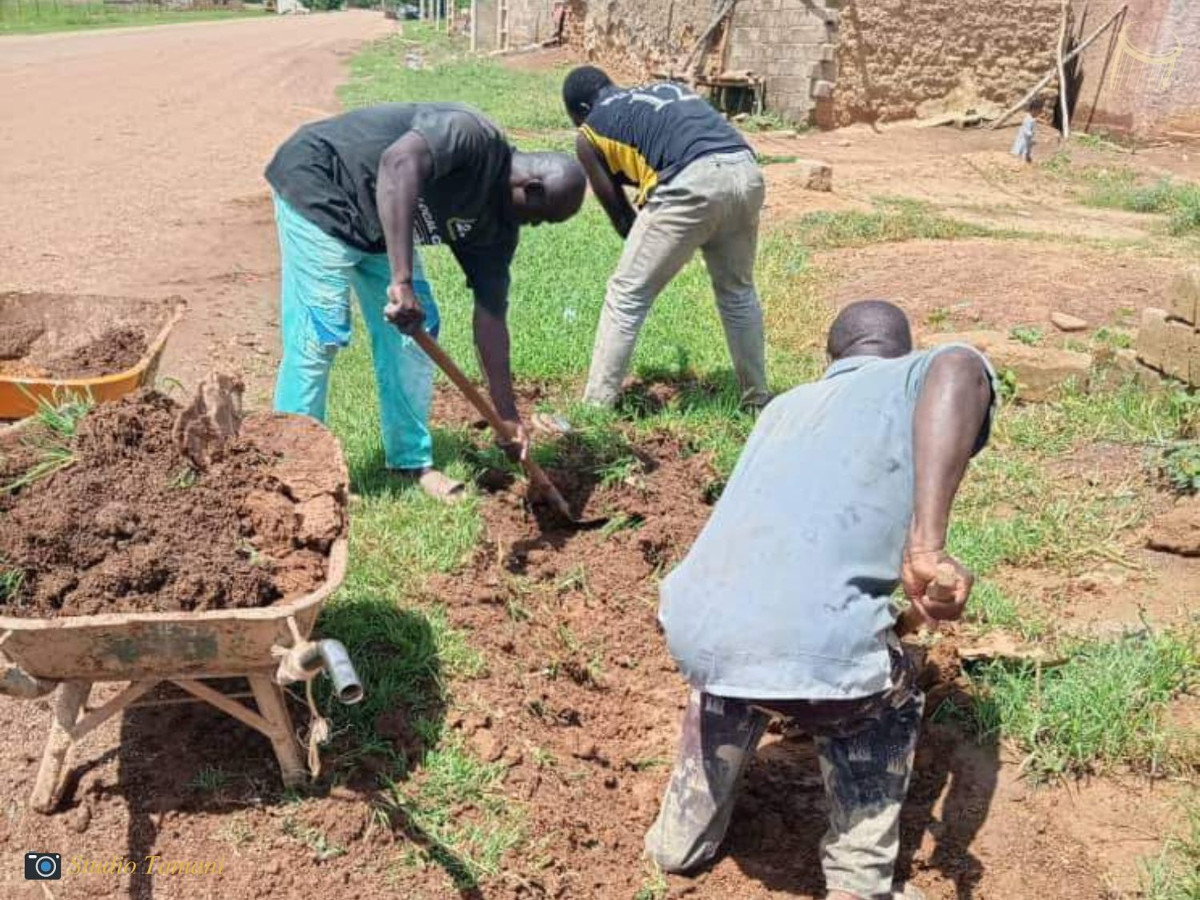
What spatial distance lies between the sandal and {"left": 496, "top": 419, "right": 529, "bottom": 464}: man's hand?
37 cm

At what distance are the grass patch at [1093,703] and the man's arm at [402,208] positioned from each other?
2285mm

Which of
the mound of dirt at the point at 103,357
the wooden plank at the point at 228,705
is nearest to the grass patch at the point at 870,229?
the mound of dirt at the point at 103,357

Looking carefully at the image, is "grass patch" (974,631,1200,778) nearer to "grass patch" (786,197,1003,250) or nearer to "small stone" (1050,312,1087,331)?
"small stone" (1050,312,1087,331)

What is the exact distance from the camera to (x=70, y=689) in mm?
2475

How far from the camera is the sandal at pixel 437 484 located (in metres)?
4.12

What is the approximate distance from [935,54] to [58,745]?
15.8 meters

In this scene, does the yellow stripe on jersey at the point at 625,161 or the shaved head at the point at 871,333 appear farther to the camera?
the yellow stripe on jersey at the point at 625,161

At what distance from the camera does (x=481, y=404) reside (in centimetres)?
370

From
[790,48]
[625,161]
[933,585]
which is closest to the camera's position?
[933,585]

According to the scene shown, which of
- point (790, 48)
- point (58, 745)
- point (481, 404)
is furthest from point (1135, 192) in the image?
point (58, 745)

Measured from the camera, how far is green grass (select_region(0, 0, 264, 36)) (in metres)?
30.1

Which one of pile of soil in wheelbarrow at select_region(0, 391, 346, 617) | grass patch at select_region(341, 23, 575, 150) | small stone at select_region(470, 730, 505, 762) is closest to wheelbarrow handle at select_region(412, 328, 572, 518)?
pile of soil in wheelbarrow at select_region(0, 391, 346, 617)

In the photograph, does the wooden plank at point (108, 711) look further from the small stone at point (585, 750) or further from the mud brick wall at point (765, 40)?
the mud brick wall at point (765, 40)

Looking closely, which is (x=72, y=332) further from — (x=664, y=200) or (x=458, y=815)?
(x=458, y=815)
